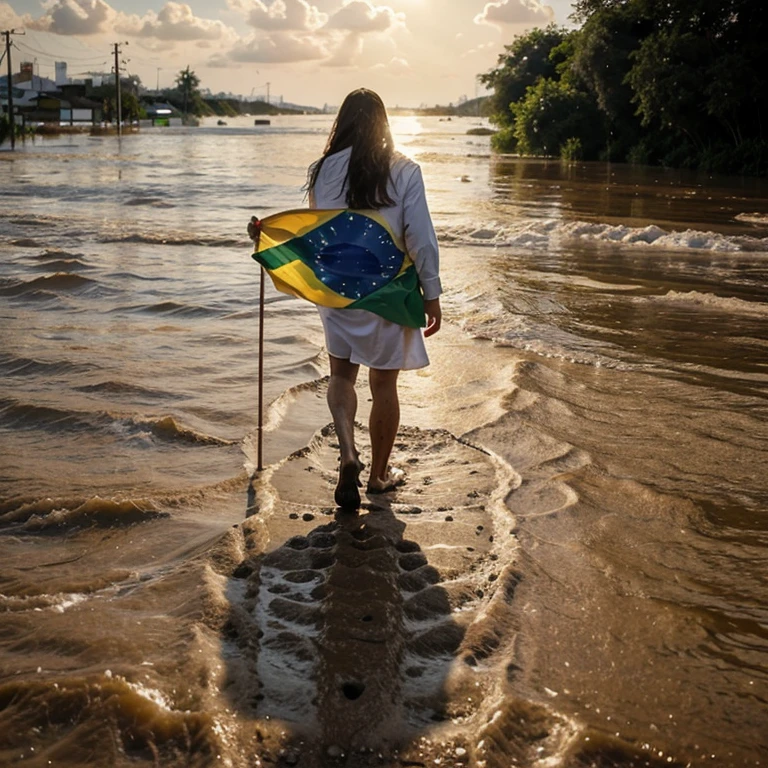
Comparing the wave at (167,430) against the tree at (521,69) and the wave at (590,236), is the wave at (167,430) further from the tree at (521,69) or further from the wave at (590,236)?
the tree at (521,69)

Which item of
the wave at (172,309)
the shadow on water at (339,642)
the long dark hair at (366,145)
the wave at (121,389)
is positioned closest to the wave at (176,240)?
the wave at (172,309)

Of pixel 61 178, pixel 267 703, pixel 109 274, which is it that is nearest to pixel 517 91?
pixel 61 178

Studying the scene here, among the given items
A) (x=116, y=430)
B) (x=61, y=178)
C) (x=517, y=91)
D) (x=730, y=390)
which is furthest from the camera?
(x=517, y=91)

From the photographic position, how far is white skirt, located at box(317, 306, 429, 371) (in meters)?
3.98

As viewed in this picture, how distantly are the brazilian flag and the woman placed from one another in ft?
0.17

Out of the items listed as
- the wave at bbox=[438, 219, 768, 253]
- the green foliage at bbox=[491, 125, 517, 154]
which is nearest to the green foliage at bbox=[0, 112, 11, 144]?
the green foliage at bbox=[491, 125, 517, 154]

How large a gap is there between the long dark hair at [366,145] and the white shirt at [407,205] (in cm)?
4

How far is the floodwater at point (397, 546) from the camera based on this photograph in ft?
7.96

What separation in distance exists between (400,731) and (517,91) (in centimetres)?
6027

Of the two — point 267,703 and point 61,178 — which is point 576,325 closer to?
point 267,703

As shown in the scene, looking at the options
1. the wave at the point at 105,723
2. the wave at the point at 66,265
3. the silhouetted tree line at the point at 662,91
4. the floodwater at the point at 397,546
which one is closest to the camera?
the wave at the point at 105,723

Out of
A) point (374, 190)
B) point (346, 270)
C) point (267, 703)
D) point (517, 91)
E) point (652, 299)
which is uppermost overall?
point (517, 91)

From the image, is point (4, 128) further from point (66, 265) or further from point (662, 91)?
point (66, 265)

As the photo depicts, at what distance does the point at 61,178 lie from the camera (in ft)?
85.9
